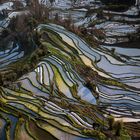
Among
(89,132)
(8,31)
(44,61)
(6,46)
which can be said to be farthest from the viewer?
(8,31)

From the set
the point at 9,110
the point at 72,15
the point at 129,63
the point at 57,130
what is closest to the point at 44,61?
the point at 129,63

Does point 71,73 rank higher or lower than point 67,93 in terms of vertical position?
higher

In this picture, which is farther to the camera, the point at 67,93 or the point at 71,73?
the point at 71,73

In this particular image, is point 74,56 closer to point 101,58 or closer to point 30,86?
point 101,58

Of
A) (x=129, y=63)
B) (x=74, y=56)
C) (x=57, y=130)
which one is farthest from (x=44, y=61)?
(x=57, y=130)

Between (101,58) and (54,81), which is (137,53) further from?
(54,81)

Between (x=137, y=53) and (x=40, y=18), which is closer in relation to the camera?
(x=137, y=53)

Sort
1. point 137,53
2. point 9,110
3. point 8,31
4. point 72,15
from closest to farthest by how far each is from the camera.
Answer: point 9,110
point 137,53
point 8,31
point 72,15

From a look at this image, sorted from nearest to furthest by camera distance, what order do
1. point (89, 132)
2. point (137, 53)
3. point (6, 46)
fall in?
point (89, 132), point (137, 53), point (6, 46)

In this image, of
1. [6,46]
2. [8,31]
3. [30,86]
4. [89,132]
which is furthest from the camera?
[8,31]
